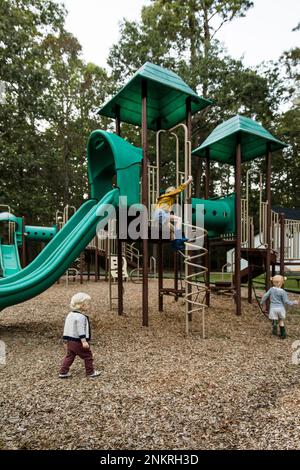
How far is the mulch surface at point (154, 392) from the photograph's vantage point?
2.46 metres

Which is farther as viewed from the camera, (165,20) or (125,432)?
(165,20)

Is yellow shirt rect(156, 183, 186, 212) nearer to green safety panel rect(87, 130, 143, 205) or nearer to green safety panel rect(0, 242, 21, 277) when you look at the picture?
green safety panel rect(87, 130, 143, 205)

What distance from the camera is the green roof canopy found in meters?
7.25

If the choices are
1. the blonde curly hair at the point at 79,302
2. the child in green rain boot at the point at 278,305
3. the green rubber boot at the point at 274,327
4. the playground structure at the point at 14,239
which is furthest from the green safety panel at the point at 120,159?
the playground structure at the point at 14,239

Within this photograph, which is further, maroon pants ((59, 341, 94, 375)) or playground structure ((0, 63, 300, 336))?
playground structure ((0, 63, 300, 336))

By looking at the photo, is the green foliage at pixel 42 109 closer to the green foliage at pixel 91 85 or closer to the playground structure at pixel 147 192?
the green foliage at pixel 91 85

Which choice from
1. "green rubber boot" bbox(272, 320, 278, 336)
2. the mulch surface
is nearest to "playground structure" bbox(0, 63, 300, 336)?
the mulch surface

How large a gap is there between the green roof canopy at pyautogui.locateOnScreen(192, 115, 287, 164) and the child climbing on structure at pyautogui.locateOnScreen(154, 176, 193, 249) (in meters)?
2.33

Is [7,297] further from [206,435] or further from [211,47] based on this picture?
[211,47]

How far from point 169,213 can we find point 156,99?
2390 mm

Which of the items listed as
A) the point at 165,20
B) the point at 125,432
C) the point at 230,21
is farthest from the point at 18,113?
the point at 125,432

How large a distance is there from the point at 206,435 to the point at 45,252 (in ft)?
14.0

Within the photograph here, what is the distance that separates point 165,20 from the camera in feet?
66.8

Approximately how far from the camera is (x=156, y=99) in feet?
21.7
